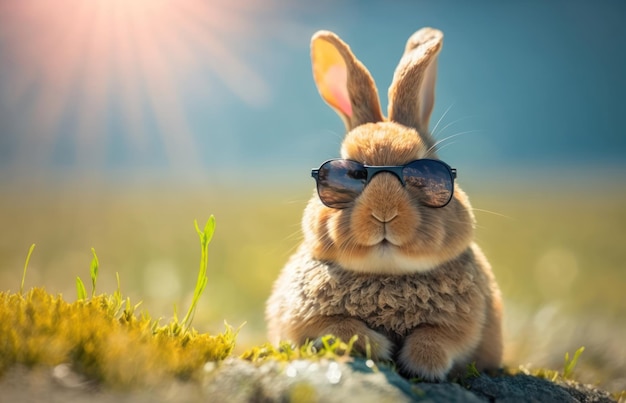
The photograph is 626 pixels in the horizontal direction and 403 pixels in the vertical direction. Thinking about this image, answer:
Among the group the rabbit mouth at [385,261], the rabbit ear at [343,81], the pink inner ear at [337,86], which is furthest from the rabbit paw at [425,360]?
the pink inner ear at [337,86]

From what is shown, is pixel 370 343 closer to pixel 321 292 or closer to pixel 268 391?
pixel 321 292

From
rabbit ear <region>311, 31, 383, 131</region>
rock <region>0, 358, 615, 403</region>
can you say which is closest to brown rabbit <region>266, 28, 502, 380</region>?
rabbit ear <region>311, 31, 383, 131</region>

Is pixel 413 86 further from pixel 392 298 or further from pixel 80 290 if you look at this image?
pixel 80 290

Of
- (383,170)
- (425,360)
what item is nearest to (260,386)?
(425,360)

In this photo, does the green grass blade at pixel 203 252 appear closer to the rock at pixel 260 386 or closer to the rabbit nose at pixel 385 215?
the rock at pixel 260 386

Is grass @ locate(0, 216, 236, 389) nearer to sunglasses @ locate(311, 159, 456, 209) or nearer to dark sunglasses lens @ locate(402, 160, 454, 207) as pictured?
sunglasses @ locate(311, 159, 456, 209)

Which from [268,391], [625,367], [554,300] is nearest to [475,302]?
[268,391]
